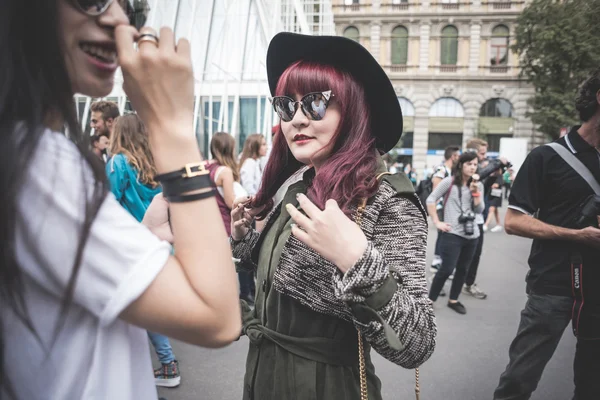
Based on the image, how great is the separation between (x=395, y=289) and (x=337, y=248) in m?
0.21

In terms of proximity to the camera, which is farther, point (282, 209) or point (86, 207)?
point (282, 209)

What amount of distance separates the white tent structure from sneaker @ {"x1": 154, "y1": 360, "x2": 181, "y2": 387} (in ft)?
44.9

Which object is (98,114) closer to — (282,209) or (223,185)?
(223,185)

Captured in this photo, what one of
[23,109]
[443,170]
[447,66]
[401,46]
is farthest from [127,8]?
[401,46]

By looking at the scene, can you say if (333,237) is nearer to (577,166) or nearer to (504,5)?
(577,166)

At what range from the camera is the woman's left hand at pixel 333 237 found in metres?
1.00

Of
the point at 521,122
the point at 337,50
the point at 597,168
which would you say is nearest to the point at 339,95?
the point at 337,50

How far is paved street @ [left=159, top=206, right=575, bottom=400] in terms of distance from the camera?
10.1ft

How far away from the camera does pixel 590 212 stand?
2080 mm

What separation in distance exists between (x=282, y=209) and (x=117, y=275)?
95 cm

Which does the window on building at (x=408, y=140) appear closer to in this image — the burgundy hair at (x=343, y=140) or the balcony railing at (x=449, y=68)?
the balcony railing at (x=449, y=68)

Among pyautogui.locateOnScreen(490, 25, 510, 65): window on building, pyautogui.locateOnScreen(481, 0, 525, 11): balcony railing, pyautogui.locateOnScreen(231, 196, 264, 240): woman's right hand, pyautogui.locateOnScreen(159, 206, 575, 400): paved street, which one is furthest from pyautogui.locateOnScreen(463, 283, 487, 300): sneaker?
pyautogui.locateOnScreen(481, 0, 525, 11): balcony railing

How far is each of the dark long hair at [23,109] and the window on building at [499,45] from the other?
31.4 m

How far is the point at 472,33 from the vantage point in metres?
27.1
